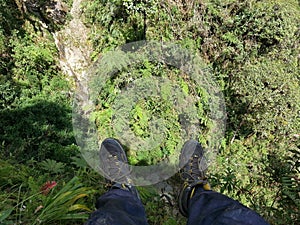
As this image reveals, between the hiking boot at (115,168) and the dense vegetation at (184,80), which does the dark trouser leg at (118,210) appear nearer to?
the hiking boot at (115,168)

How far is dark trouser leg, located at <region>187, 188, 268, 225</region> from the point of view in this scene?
158cm

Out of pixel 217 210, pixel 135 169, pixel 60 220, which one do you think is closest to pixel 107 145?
pixel 135 169

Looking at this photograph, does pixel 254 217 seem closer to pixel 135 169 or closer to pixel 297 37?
pixel 135 169

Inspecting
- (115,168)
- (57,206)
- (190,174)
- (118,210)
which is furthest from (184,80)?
(118,210)

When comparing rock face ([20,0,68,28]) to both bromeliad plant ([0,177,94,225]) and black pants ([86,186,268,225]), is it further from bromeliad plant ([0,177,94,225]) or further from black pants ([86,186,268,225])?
black pants ([86,186,268,225])

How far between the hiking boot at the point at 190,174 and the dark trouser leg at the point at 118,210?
0.47m

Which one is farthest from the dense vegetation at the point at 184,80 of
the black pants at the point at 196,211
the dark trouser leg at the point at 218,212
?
the dark trouser leg at the point at 218,212

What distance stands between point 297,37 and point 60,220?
520 centimetres

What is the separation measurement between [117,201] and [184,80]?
10.5 feet

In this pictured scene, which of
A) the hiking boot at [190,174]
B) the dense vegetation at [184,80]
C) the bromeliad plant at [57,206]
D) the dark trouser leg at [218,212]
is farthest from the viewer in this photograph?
the dense vegetation at [184,80]

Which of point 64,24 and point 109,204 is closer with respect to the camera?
point 109,204

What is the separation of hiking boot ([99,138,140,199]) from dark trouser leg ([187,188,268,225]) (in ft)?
1.79

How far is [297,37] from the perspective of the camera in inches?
214

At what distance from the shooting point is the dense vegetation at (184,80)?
4.24m
